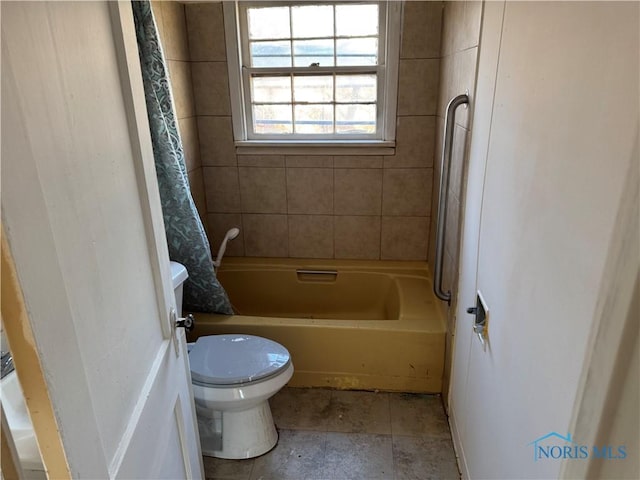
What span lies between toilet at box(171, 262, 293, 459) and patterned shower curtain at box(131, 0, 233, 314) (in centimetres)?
30

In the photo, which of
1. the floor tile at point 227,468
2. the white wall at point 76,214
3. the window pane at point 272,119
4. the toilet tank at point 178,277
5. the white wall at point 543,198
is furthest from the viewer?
the window pane at point 272,119

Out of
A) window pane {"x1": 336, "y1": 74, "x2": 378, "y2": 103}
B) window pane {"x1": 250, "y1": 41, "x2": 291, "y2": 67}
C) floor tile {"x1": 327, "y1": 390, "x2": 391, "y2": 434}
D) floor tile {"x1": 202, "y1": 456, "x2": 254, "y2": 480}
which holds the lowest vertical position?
floor tile {"x1": 202, "y1": 456, "x2": 254, "y2": 480}

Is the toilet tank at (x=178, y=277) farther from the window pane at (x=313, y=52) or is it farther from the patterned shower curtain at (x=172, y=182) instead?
the window pane at (x=313, y=52)

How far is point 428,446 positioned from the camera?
1.86 meters

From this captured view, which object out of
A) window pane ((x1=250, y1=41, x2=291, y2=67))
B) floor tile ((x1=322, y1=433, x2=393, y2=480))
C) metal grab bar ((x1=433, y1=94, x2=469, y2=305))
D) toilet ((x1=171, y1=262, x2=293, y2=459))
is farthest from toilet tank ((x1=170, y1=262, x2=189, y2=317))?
window pane ((x1=250, y1=41, x2=291, y2=67))

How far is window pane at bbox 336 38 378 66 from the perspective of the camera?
7.95 ft

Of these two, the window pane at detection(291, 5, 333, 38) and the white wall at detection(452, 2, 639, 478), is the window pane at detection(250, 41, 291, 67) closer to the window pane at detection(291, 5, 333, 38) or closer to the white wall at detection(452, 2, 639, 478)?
the window pane at detection(291, 5, 333, 38)

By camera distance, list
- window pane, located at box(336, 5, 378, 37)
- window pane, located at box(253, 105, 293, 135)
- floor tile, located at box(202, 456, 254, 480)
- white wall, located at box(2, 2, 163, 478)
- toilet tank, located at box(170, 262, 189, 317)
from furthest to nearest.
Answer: window pane, located at box(253, 105, 293, 135), window pane, located at box(336, 5, 378, 37), floor tile, located at box(202, 456, 254, 480), toilet tank, located at box(170, 262, 189, 317), white wall, located at box(2, 2, 163, 478)

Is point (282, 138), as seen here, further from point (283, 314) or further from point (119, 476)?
point (119, 476)

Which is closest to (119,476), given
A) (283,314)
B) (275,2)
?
(283,314)

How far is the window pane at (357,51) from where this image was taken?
7.95ft

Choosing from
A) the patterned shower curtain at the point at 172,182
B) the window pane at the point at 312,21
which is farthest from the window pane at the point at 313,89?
the patterned shower curtain at the point at 172,182

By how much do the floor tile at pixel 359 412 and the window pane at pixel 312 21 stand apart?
6.26 feet

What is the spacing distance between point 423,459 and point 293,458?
20.8 inches
